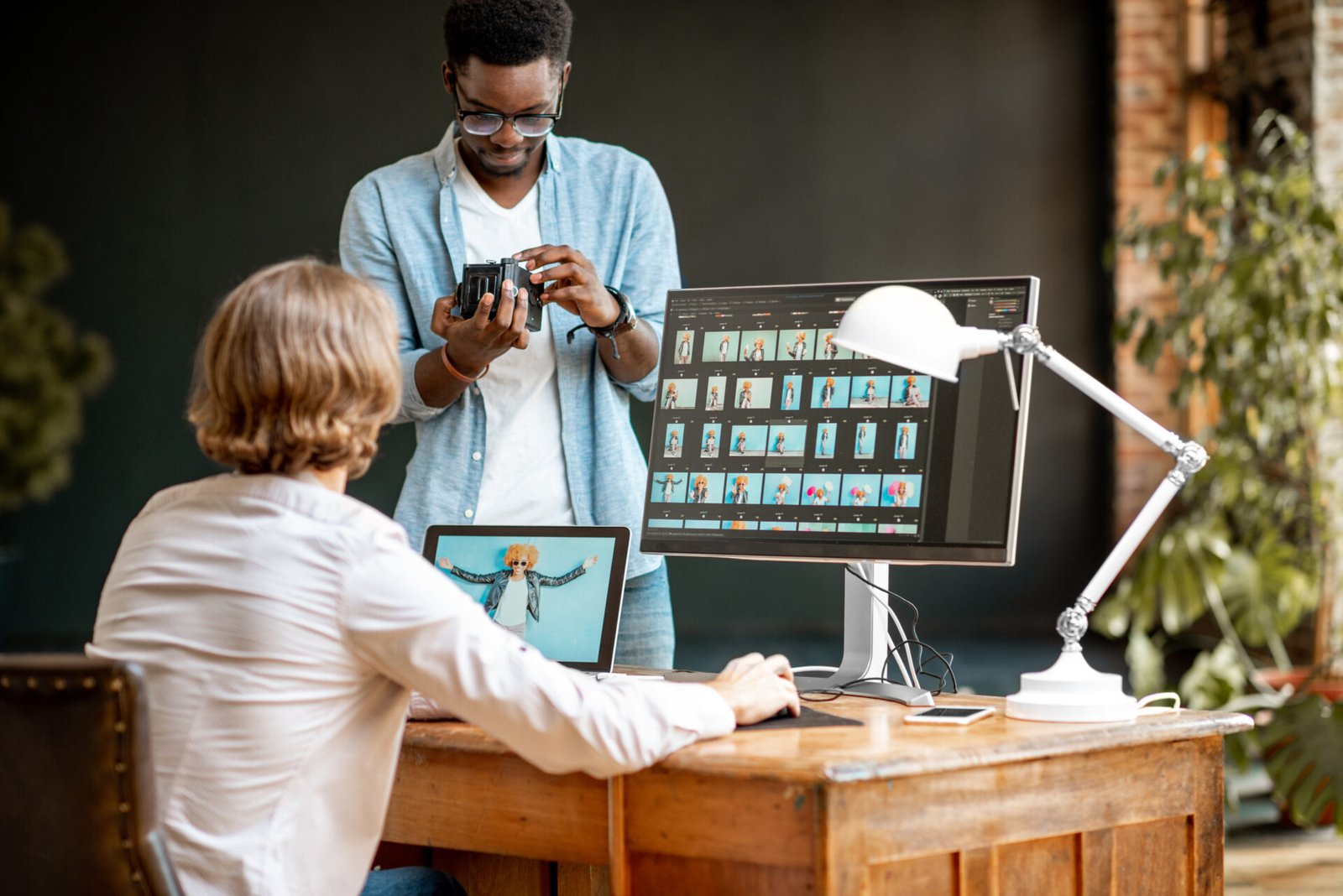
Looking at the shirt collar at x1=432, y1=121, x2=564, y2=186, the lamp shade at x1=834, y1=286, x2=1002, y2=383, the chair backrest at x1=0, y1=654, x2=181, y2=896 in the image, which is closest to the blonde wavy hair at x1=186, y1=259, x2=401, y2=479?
the chair backrest at x1=0, y1=654, x2=181, y2=896

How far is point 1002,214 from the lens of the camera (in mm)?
6098

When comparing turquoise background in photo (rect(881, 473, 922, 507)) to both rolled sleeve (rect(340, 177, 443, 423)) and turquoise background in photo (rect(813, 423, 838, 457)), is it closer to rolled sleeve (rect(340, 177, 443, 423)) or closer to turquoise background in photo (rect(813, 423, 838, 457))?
turquoise background in photo (rect(813, 423, 838, 457))

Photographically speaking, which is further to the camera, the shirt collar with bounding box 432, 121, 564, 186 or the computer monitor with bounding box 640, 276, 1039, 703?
the shirt collar with bounding box 432, 121, 564, 186

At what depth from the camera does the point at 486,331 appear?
1891mm

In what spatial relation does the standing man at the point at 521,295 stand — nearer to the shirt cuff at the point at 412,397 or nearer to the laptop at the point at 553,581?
the shirt cuff at the point at 412,397

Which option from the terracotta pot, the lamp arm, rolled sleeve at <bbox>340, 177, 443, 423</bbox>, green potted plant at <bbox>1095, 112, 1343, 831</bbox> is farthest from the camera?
the terracotta pot

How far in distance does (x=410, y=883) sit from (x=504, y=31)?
3.65ft

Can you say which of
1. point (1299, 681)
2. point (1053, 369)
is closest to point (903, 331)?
point (1053, 369)

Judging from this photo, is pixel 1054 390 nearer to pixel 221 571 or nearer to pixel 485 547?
pixel 485 547

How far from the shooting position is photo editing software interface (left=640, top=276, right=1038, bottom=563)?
1781 millimetres

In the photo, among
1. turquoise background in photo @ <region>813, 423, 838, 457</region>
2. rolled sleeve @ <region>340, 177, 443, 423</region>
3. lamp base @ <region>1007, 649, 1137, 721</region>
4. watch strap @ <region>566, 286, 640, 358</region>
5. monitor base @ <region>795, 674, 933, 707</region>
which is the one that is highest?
rolled sleeve @ <region>340, 177, 443, 423</region>

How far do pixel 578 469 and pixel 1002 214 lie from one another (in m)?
4.44

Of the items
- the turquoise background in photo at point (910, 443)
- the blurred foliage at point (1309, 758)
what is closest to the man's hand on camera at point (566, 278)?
the turquoise background in photo at point (910, 443)

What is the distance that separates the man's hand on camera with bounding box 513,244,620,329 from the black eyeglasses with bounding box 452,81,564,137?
0.59 ft
